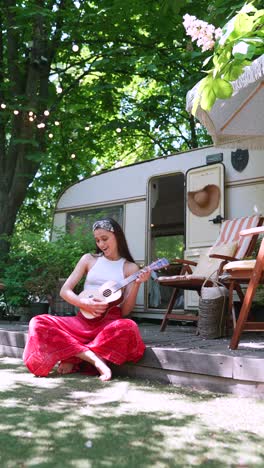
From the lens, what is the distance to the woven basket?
4.00 meters

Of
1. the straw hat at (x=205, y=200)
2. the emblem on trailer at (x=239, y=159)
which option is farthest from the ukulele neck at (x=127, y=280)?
the emblem on trailer at (x=239, y=159)

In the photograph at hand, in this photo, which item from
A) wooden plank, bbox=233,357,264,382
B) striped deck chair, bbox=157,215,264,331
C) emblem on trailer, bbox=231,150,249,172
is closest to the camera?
wooden plank, bbox=233,357,264,382

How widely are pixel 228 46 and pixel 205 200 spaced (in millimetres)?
3842

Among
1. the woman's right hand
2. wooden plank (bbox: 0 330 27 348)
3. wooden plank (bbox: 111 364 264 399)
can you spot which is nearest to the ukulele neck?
the woman's right hand

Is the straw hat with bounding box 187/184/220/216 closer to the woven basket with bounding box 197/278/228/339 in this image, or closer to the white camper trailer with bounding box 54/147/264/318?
the white camper trailer with bounding box 54/147/264/318

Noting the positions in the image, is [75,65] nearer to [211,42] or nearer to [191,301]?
[191,301]

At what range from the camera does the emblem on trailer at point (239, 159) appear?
553 cm

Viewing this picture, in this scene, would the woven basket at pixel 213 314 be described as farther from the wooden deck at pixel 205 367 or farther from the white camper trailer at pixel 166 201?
the white camper trailer at pixel 166 201

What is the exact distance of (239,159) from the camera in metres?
5.60

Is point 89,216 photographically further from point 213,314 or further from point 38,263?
point 213,314

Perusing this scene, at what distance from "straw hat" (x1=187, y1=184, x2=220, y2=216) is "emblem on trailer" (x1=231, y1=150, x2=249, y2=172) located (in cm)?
→ 33

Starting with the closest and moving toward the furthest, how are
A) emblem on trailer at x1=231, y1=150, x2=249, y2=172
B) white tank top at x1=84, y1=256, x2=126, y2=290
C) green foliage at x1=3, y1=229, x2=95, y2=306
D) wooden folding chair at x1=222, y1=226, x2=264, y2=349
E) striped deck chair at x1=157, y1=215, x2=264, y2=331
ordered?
wooden folding chair at x1=222, y1=226, x2=264, y2=349
white tank top at x1=84, y1=256, x2=126, y2=290
striped deck chair at x1=157, y1=215, x2=264, y2=331
emblem on trailer at x1=231, y1=150, x2=249, y2=172
green foliage at x1=3, y1=229, x2=95, y2=306

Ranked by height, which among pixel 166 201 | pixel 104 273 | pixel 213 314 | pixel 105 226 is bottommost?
pixel 213 314

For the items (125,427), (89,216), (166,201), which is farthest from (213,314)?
(166,201)
